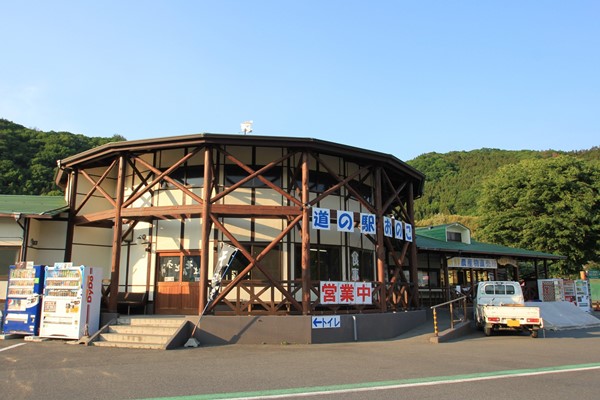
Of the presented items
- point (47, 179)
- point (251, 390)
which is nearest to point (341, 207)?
point (251, 390)

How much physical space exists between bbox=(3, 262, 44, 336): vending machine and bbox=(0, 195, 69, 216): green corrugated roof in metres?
2.50

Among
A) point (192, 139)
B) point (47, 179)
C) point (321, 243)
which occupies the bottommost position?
point (321, 243)

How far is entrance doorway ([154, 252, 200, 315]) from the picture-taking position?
14.8 metres

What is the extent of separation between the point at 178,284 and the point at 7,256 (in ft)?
20.7

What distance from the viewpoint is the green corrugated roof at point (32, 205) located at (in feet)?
50.8

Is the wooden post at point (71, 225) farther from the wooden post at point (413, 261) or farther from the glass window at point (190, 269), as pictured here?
the wooden post at point (413, 261)

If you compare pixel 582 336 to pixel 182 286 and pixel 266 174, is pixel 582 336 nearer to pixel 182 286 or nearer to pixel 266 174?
pixel 266 174

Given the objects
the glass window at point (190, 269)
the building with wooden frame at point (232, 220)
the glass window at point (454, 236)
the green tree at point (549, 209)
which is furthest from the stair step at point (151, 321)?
the green tree at point (549, 209)

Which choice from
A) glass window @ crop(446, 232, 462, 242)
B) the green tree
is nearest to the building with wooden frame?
glass window @ crop(446, 232, 462, 242)

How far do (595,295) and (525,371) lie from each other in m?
30.3

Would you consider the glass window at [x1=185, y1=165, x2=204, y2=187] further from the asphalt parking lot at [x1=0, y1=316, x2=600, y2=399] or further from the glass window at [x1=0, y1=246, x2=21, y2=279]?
the glass window at [x1=0, y1=246, x2=21, y2=279]

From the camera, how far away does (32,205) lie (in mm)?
17016

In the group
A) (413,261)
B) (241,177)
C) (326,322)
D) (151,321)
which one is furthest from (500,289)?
(151,321)

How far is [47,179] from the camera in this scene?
37.6m
